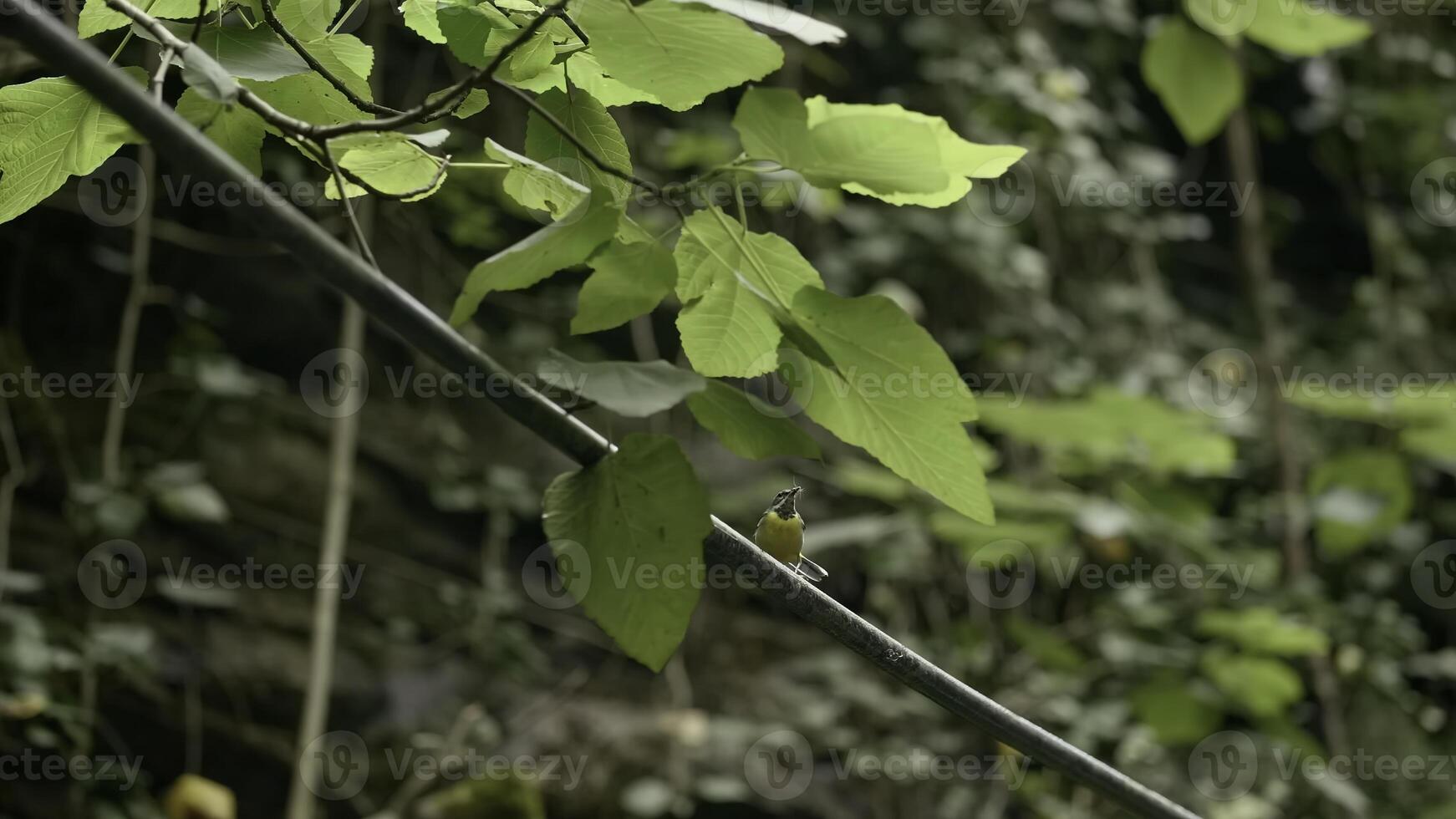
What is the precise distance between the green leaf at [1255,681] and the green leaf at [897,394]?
4.92 ft

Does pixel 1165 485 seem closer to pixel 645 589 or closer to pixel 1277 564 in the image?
pixel 1277 564

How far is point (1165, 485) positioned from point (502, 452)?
55.8 inches

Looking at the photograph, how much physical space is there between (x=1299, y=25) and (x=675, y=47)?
625mm

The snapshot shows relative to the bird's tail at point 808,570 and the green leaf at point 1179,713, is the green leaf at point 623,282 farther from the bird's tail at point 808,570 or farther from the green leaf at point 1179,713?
the green leaf at point 1179,713

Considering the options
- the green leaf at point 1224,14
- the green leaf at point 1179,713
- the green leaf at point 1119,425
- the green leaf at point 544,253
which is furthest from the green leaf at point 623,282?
the green leaf at point 1179,713

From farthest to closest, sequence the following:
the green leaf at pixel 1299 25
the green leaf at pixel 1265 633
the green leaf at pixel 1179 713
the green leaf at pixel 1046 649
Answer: the green leaf at pixel 1046 649 → the green leaf at pixel 1179 713 → the green leaf at pixel 1265 633 → the green leaf at pixel 1299 25

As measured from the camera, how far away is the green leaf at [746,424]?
1.11ft

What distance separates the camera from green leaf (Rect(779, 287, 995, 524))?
0.36 meters

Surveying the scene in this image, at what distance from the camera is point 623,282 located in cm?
34

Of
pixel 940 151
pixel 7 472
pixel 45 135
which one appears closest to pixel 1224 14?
pixel 940 151

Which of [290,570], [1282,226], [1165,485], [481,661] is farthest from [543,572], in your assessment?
[1282,226]

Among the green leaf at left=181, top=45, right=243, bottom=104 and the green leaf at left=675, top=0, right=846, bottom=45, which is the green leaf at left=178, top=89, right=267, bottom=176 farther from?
the green leaf at left=675, top=0, right=846, bottom=45

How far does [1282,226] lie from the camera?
139 inches

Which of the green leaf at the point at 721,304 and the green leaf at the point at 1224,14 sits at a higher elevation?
the green leaf at the point at 721,304
